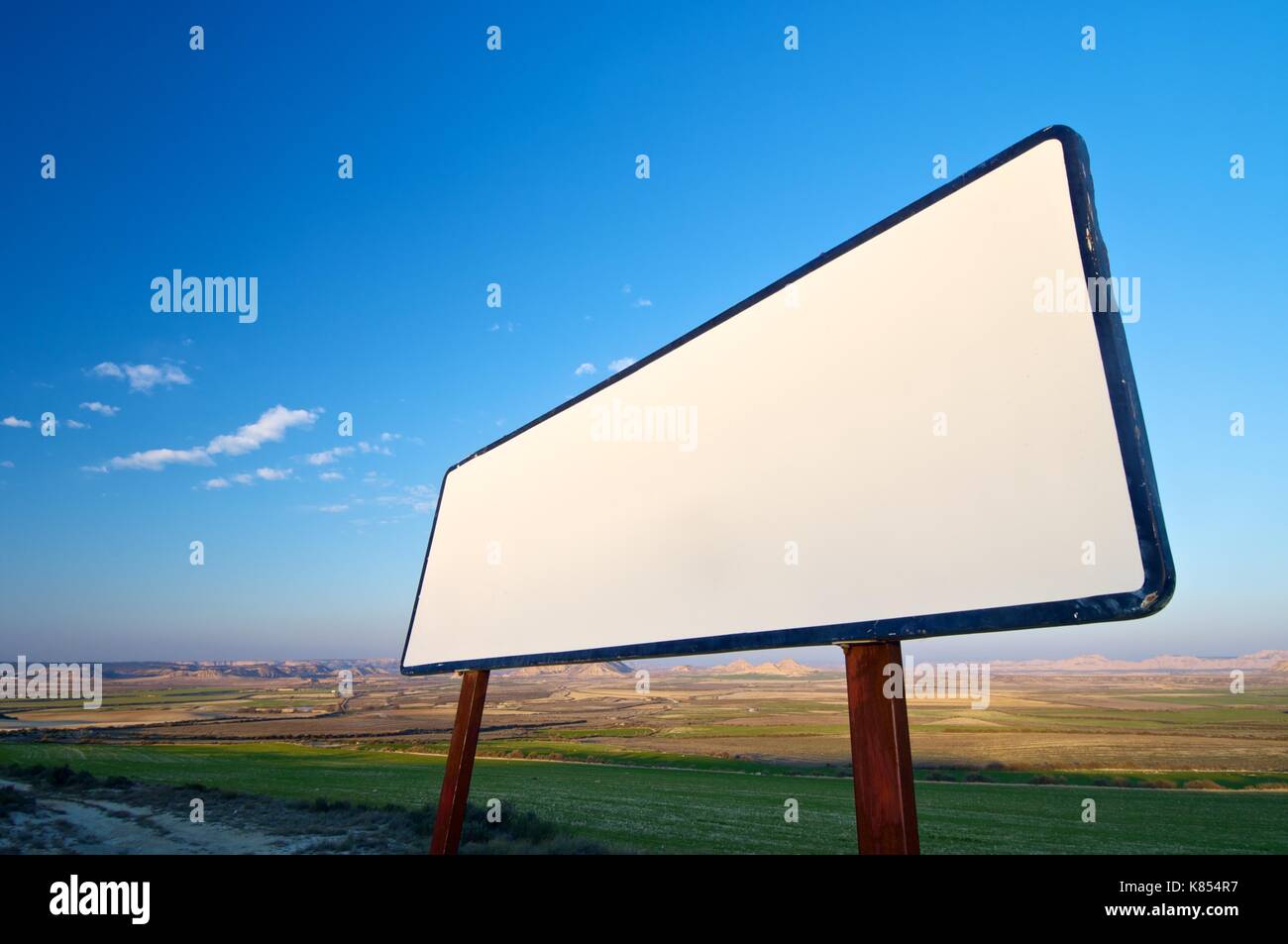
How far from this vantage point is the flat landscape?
30.6m

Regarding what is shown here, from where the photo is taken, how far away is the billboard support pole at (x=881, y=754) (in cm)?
152

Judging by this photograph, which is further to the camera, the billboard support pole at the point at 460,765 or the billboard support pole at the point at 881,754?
the billboard support pole at the point at 460,765

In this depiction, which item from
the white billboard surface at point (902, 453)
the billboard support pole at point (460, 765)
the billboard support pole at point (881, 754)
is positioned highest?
the white billboard surface at point (902, 453)

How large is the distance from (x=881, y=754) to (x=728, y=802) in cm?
3935

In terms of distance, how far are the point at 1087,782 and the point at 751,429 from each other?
63.4m

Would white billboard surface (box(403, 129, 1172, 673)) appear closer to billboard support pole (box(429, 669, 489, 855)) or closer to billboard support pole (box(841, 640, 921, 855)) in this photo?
billboard support pole (box(841, 640, 921, 855))

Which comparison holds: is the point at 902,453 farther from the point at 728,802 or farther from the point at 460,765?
the point at 728,802

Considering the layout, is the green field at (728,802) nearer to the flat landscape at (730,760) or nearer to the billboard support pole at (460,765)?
the flat landscape at (730,760)

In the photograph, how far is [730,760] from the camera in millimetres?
57781

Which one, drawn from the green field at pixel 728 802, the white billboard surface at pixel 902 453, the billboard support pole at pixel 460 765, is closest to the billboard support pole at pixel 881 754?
the white billboard surface at pixel 902 453

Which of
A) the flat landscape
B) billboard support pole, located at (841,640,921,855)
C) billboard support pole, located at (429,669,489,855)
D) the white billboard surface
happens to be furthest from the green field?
billboard support pole, located at (841,640,921,855)

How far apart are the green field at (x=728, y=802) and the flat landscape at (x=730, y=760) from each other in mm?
228

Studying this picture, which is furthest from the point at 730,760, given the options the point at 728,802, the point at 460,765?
the point at 460,765

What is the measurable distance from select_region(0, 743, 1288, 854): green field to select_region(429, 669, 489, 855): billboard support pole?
22.7 m
